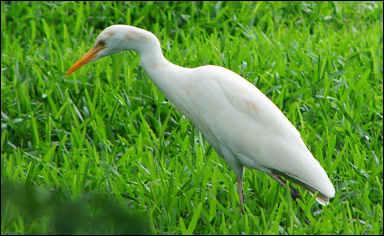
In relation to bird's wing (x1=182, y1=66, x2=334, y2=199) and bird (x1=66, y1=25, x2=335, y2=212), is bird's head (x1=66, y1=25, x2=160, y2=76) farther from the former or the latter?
bird's wing (x1=182, y1=66, x2=334, y2=199)

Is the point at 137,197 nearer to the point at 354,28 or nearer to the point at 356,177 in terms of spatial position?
the point at 356,177

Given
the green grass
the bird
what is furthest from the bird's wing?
the green grass

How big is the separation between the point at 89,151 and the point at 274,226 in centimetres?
124

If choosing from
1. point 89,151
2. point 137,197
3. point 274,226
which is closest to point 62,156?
point 89,151

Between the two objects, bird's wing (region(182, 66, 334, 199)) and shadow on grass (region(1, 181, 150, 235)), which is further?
bird's wing (region(182, 66, 334, 199))

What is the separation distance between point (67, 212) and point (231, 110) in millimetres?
2072

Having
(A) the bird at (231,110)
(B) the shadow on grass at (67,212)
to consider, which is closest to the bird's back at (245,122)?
(A) the bird at (231,110)

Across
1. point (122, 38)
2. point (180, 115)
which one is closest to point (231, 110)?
point (122, 38)

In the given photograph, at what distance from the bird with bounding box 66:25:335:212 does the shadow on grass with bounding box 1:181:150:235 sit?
2007mm

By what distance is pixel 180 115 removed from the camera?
3.99 meters

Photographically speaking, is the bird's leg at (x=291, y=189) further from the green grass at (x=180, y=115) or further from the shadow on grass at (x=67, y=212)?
the shadow on grass at (x=67, y=212)

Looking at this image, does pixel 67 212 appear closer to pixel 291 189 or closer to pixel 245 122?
pixel 245 122

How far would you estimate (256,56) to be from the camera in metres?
4.60

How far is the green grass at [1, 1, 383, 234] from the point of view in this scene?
9.63ft
